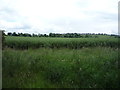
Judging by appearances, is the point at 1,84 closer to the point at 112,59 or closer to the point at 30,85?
the point at 30,85

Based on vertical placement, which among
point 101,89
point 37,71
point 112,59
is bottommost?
point 101,89

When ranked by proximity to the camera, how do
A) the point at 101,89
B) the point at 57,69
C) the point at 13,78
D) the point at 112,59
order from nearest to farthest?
1. the point at 101,89
2. the point at 13,78
3. the point at 57,69
4. the point at 112,59

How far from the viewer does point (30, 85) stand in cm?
445

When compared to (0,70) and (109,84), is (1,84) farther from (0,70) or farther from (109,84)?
(109,84)

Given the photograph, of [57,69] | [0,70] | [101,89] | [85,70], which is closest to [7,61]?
[0,70]

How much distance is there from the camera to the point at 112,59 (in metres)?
Answer: 5.97

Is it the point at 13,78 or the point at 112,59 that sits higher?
the point at 112,59

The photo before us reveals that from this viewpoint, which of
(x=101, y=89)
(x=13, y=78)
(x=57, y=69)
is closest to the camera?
(x=101, y=89)

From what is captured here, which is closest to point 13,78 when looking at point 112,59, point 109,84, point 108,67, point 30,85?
point 30,85

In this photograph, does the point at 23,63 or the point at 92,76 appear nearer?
the point at 92,76

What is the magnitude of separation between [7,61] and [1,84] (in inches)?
44.3

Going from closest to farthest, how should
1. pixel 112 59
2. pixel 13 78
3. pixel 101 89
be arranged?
pixel 101 89 < pixel 13 78 < pixel 112 59

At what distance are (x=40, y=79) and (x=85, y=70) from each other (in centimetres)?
168

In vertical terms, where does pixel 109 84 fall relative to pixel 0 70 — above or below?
below
